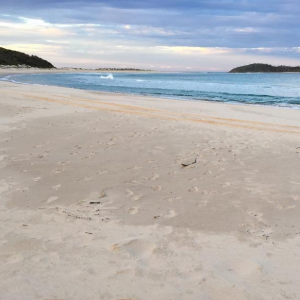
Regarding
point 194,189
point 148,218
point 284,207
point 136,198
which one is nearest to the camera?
point 148,218

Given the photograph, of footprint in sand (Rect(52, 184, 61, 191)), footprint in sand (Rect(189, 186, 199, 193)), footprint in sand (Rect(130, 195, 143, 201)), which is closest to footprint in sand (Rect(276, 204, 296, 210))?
footprint in sand (Rect(189, 186, 199, 193))

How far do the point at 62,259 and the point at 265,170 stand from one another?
163 inches

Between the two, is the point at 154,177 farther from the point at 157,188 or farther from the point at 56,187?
the point at 56,187

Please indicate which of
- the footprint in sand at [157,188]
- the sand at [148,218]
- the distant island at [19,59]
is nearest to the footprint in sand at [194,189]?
the sand at [148,218]

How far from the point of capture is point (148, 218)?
4273 mm

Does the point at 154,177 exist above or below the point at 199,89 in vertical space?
below

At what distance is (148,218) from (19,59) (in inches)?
4352

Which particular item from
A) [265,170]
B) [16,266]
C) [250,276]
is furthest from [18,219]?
[265,170]

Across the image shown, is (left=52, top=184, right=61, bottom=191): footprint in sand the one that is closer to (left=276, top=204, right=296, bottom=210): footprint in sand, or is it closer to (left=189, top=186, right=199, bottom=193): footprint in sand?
(left=189, top=186, right=199, bottom=193): footprint in sand

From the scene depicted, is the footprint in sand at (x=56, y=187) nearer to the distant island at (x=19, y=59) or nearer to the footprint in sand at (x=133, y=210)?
the footprint in sand at (x=133, y=210)

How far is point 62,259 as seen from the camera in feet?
10.9

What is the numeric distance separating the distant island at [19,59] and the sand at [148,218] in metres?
94.0

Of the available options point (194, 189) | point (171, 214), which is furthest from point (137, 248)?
point (194, 189)

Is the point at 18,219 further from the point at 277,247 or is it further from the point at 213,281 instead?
the point at 277,247
